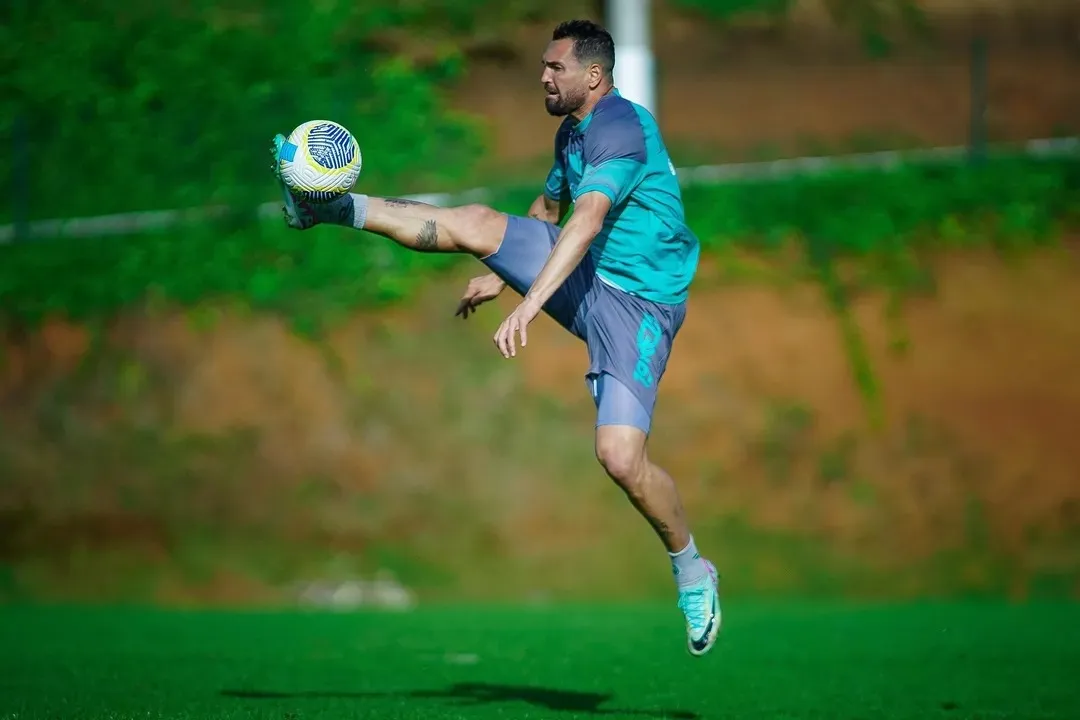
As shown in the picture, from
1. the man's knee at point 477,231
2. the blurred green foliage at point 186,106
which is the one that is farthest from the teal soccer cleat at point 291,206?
the blurred green foliage at point 186,106

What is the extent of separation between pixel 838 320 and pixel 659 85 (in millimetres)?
3696

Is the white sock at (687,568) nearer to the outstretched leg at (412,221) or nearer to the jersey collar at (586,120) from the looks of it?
the outstretched leg at (412,221)

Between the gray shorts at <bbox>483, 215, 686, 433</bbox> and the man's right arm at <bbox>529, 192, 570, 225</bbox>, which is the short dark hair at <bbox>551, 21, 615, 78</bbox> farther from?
the man's right arm at <bbox>529, 192, 570, 225</bbox>

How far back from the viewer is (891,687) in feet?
25.7

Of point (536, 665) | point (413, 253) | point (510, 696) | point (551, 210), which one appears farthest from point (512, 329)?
point (413, 253)

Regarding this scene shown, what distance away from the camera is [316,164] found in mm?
7016

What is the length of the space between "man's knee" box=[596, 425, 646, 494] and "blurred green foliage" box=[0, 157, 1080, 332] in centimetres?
836

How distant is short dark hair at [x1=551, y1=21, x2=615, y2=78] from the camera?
704cm

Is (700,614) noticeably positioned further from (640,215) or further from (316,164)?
(316,164)

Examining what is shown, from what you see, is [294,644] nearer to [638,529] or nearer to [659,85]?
[638,529]

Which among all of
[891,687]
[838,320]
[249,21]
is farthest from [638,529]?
[249,21]

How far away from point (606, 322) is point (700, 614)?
1463mm

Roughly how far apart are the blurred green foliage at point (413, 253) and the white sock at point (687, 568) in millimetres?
8303

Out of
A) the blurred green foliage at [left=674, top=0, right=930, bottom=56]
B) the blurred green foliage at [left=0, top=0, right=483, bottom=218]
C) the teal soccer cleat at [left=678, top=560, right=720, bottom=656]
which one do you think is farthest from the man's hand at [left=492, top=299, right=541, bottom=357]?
the blurred green foliage at [left=674, top=0, right=930, bottom=56]
